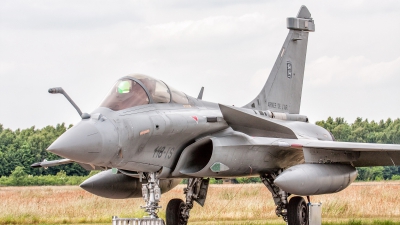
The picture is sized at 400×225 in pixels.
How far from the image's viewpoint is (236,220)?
17.4 metres

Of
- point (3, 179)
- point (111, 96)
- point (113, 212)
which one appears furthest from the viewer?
point (3, 179)

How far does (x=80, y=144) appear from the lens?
9469 mm

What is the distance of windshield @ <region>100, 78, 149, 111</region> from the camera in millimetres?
10594

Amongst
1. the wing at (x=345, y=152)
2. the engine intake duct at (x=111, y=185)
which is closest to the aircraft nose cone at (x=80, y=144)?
the engine intake duct at (x=111, y=185)

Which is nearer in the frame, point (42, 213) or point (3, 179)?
point (42, 213)

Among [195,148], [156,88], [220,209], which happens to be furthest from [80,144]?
[220,209]

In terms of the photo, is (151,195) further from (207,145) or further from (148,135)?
(207,145)

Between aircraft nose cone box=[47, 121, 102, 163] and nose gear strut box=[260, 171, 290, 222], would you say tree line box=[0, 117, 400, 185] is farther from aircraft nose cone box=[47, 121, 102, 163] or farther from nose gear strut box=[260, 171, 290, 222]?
aircraft nose cone box=[47, 121, 102, 163]

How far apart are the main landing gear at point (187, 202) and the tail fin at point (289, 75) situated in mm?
1934

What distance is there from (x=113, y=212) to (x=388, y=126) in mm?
44538

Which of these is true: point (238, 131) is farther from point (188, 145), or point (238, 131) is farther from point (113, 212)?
point (113, 212)

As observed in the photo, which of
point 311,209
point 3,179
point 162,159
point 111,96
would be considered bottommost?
point 3,179

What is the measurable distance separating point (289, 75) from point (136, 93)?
5.56 meters

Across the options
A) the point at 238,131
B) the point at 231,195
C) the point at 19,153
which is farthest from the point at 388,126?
the point at 238,131
